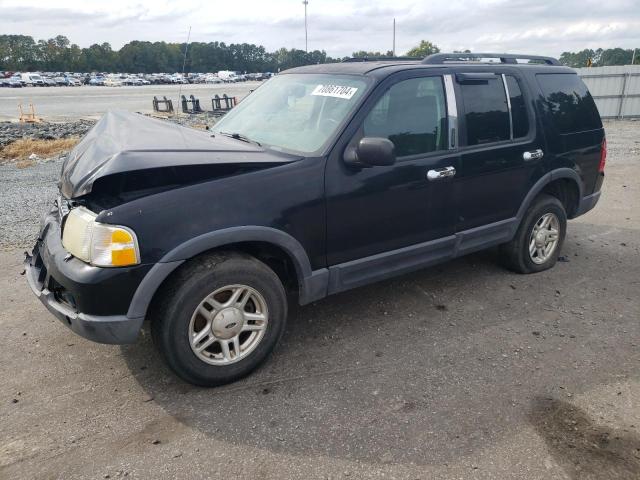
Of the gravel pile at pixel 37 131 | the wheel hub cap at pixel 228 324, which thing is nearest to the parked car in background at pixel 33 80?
the gravel pile at pixel 37 131

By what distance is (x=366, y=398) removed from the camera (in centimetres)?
312

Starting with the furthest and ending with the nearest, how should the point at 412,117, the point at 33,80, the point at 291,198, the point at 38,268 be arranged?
the point at 33,80 → the point at 412,117 → the point at 38,268 → the point at 291,198

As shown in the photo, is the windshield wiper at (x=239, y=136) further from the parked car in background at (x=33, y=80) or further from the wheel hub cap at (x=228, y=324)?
the parked car in background at (x=33, y=80)

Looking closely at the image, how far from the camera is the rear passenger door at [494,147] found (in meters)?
4.15

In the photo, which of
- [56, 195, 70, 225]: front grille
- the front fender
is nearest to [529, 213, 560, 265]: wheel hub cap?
the front fender

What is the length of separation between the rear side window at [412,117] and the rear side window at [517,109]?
33.6 inches

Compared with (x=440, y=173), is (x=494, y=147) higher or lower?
higher

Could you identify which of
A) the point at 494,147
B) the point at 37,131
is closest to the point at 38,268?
the point at 494,147

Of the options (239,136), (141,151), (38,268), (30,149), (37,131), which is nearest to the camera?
(141,151)

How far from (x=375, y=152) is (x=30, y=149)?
1158cm

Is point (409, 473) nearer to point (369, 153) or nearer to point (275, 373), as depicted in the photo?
point (275, 373)

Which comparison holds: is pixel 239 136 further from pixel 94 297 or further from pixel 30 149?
pixel 30 149

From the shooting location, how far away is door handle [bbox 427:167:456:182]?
12.7ft

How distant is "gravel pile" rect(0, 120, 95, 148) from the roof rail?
1226cm
